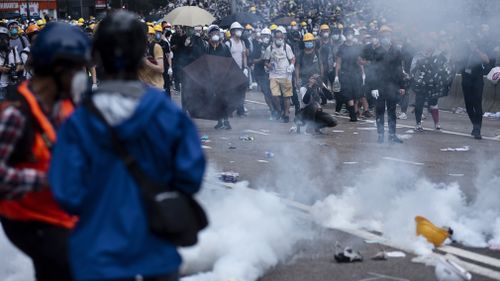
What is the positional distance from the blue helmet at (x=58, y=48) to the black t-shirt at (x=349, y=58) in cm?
1351

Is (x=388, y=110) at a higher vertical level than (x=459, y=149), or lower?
higher

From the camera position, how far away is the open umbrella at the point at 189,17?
21855mm

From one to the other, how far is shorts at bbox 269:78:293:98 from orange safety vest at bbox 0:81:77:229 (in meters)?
13.4

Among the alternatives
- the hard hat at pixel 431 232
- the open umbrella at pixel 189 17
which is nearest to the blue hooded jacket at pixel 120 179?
the hard hat at pixel 431 232

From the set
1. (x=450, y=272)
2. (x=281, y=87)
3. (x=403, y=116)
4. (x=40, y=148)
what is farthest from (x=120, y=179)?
(x=403, y=116)

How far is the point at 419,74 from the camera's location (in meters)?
15.0

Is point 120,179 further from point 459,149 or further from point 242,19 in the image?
point 242,19

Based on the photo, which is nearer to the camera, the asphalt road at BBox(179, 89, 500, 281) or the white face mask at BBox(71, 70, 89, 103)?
the white face mask at BBox(71, 70, 89, 103)

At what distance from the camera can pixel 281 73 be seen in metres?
17.0

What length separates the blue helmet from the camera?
354 centimetres

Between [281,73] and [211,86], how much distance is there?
3110 mm

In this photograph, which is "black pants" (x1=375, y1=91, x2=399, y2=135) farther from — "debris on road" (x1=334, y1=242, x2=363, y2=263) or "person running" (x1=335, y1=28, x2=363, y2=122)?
"debris on road" (x1=334, y1=242, x2=363, y2=263)

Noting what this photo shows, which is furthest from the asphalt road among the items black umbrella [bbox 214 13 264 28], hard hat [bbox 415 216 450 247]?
black umbrella [bbox 214 13 264 28]

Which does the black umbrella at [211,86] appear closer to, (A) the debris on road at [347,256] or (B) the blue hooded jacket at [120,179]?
(A) the debris on road at [347,256]
